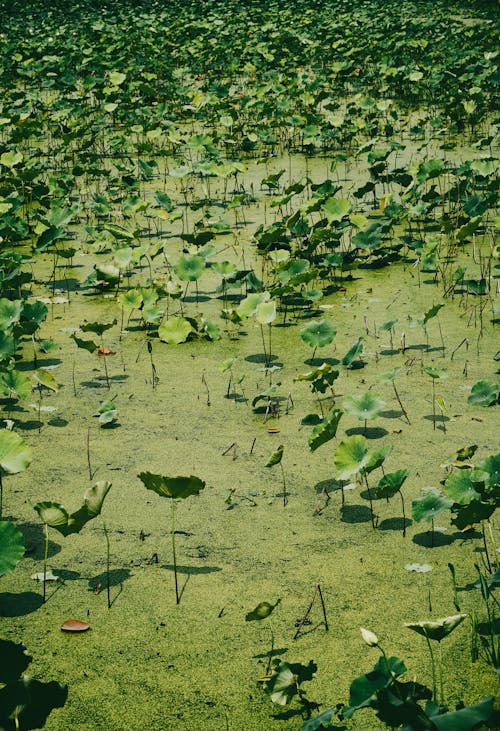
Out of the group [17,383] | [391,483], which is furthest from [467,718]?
[17,383]

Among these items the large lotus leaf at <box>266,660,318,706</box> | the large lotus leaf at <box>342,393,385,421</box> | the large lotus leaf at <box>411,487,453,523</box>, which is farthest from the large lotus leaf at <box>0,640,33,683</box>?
the large lotus leaf at <box>342,393,385,421</box>

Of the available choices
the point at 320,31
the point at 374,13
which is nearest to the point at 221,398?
the point at 320,31

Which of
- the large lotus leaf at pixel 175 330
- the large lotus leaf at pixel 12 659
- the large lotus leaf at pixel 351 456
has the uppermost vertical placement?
the large lotus leaf at pixel 12 659

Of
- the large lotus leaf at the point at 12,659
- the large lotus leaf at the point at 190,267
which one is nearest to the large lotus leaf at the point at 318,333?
the large lotus leaf at the point at 190,267

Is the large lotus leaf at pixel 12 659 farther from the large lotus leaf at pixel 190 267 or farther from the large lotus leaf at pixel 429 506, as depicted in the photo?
the large lotus leaf at pixel 190 267

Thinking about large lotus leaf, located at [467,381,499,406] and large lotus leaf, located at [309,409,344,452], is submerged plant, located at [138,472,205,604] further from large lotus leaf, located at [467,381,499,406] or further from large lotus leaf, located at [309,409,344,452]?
large lotus leaf, located at [467,381,499,406]

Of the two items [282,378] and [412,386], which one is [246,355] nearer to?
[282,378]
